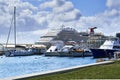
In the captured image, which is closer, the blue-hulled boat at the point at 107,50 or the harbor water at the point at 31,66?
the harbor water at the point at 31,66

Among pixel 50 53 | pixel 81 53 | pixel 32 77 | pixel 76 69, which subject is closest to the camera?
pixel 32 77

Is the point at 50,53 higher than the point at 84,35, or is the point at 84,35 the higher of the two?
the point at 84,35

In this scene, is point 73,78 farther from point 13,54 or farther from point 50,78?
point 13,54

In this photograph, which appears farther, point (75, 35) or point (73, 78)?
point (75, 35)

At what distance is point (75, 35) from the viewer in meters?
174

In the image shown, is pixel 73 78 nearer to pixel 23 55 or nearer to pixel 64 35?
pixel 23 55

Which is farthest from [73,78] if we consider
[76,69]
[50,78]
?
[76,69]

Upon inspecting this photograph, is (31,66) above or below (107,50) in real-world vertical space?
below

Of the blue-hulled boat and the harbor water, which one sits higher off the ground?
the blue-hulled boat

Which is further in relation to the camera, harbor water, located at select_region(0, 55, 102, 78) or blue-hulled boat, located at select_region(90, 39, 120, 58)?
blue-hulled boat, located at select_region(90, 39, 120, 58)

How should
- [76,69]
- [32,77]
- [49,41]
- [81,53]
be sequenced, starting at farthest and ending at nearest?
[49,41] < [81,53] < [76,69] < [32,77]

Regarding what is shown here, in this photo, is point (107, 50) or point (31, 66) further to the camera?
point (107, 50)

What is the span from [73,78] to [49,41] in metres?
155

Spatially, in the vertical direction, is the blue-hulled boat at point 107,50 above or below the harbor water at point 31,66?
above
